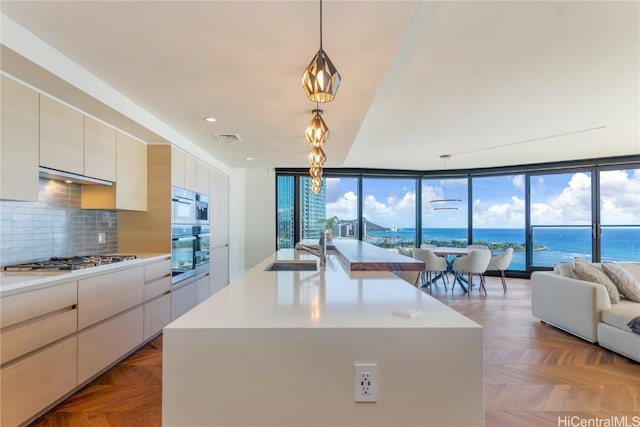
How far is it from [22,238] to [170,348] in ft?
7.30

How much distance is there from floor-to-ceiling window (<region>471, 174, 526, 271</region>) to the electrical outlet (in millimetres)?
7384

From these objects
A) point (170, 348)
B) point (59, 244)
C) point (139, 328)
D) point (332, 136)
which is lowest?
point (139, 328)

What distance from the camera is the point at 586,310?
321 cm

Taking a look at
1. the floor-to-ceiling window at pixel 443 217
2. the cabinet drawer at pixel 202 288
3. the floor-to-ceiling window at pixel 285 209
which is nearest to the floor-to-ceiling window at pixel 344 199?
the floor-to-ceiling window at pixel 285 209

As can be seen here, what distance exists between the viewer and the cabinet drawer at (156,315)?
123 inches

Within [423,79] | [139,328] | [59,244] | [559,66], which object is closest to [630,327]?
[559,66]

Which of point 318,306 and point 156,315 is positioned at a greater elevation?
point 318,306

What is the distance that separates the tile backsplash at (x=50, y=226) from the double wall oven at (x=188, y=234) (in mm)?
678

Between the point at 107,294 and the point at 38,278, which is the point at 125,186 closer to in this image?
the point at 107,294

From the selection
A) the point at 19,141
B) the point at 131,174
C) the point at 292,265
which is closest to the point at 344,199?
the point at 292,265

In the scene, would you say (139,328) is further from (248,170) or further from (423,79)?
(248,170)

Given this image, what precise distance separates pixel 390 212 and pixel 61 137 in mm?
6566

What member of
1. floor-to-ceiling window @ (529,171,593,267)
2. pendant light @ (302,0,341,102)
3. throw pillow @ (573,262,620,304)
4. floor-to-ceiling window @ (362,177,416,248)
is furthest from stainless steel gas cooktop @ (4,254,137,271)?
floor-to-ceiling window @ (529,171,593,267)

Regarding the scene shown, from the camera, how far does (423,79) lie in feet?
9.02
